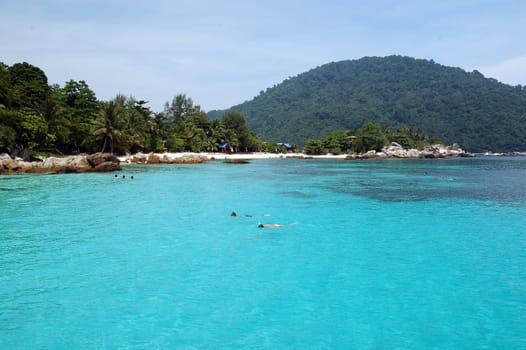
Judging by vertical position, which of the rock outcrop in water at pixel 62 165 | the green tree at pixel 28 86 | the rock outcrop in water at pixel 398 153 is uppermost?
the green tree at pixel 28 86

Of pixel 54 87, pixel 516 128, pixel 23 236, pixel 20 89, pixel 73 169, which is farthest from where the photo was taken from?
pixel 516 128

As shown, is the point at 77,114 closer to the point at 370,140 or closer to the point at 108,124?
the point at 108,124

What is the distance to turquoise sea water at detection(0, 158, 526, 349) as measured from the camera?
301 inches

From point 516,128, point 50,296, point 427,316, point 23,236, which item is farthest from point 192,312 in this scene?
point 516,128

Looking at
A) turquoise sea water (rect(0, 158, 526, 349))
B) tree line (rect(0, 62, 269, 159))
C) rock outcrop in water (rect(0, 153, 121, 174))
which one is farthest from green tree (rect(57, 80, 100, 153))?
turquoise sea water (rect(0, 158, 526, 349))

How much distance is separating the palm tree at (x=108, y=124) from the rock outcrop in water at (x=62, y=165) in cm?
1542

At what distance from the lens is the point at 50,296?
30.8 ft

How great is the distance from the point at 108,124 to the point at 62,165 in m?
19.7

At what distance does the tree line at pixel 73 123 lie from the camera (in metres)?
50.0

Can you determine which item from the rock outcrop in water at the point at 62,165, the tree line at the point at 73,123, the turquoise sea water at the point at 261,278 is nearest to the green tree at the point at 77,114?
the tree line at the point at 73,123

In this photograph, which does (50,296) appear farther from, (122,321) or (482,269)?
(482,269)

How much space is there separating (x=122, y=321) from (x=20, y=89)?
63938 mm

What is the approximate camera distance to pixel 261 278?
1098 cm

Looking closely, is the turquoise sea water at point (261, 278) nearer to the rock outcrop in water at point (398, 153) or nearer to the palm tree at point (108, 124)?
the palm tree at point (108, 124)
